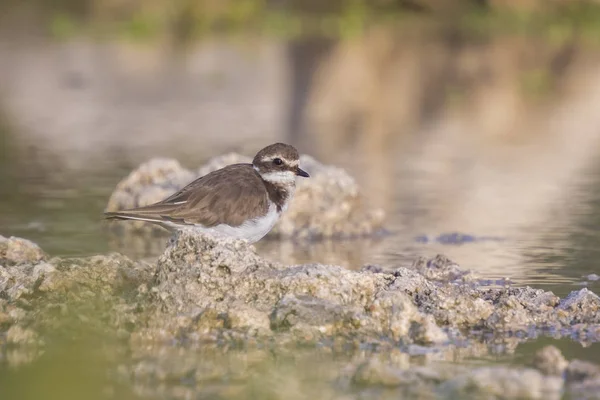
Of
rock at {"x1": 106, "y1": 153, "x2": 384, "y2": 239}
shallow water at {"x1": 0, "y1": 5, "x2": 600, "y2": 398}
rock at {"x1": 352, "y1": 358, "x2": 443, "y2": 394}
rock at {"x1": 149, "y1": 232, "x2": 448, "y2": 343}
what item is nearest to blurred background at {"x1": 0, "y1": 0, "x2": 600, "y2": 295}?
shallow water at {"x1": 0, "y1": 5, "x2": 600, "y2": 398}

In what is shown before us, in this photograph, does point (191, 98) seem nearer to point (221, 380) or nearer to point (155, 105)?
point (155, 105)

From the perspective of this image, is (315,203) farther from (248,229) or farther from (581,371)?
(581,371)

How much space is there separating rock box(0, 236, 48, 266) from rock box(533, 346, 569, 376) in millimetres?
3611

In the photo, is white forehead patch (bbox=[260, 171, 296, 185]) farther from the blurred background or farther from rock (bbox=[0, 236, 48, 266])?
rock (bbox=[0, 236, 48, 266])

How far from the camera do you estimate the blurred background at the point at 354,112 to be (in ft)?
34.9

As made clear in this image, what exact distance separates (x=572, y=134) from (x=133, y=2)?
792 inches

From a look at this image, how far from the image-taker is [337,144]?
16125 mm

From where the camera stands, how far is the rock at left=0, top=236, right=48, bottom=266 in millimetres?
8438

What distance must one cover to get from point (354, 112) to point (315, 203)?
28.3ft

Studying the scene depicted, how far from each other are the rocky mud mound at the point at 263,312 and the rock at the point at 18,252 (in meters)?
0.86

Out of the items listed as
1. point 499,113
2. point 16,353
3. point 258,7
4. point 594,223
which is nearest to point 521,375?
point 16,353

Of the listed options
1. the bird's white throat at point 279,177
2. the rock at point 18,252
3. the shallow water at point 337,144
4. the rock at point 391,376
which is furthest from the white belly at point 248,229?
the rock at point 391,376

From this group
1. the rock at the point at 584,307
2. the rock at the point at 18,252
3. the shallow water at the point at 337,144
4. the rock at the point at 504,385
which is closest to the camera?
the rock at the point at 504,385

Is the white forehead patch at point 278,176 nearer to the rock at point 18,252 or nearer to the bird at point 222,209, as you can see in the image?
the bird at point 222,209
